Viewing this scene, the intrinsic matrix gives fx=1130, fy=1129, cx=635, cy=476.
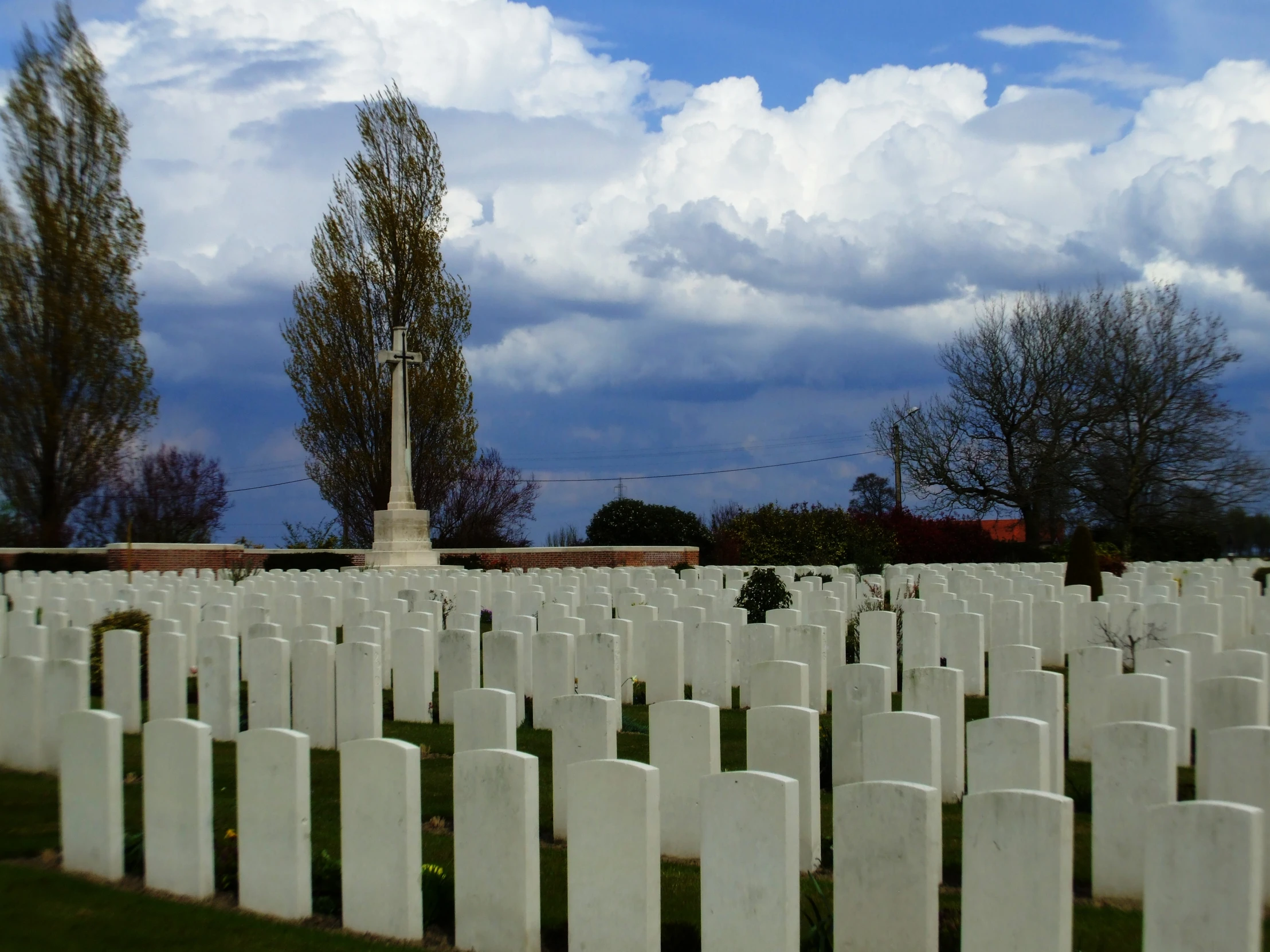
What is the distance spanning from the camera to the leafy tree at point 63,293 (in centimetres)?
2797

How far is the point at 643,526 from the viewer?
3172cm

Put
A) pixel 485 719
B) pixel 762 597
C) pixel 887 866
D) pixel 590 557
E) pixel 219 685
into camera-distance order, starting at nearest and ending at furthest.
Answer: pixel 887 866 → pixel 485 719 → pixel 219 685 → pixel 762 597 → pixel 590 557

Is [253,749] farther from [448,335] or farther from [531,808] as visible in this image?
[448,335]

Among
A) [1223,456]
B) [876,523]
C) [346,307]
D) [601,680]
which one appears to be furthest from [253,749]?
[1223,456]

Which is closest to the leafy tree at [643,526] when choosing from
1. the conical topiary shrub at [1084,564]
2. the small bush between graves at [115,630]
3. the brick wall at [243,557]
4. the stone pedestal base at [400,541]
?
the brick wall at [243,557]

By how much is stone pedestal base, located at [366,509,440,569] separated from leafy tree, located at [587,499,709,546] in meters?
7.36

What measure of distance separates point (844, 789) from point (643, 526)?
28.3m

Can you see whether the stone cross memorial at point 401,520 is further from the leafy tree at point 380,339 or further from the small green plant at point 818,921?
the small green plant at point 818,921

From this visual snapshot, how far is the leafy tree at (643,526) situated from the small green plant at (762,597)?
60.3 feet

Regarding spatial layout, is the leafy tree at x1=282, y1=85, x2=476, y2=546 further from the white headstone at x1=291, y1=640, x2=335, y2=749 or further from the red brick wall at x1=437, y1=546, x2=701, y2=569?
the white headstone at x1=291, y1=640, x2=335, y2=749

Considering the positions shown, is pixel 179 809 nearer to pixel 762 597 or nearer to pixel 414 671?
pixel 414 671

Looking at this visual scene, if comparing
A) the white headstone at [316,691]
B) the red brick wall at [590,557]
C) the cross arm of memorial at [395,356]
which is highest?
the cross arm of memorial at [395,356]

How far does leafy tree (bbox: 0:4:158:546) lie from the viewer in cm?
2797

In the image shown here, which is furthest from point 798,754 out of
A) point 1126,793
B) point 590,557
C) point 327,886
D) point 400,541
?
point 590,557
